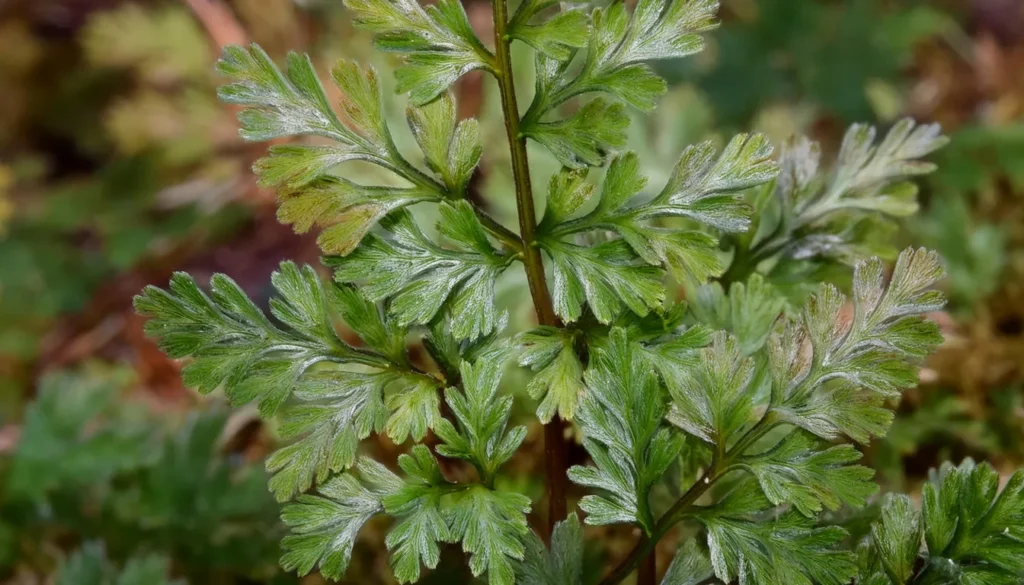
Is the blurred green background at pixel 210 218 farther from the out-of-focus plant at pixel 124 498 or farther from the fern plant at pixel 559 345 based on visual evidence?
the fern plant at pixel 559 345

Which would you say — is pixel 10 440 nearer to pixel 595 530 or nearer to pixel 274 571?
pixel 274 571

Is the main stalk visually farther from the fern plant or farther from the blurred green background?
the blurred green background

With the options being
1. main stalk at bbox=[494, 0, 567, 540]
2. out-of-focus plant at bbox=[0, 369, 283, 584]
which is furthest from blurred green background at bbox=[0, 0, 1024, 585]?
main stalk at bbox=[494, 0, 567, 540]

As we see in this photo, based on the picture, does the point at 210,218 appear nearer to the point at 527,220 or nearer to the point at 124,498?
the point at 124,498

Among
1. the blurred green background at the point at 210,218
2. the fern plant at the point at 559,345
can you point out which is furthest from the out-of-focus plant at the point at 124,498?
the fern plant at the point at 559,345

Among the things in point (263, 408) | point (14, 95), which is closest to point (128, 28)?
point (14, 95)

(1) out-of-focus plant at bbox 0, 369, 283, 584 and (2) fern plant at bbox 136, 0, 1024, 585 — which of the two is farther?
(1) out-of-focus plant at bbox 0, 369, 283, 584

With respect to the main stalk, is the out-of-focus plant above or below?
below

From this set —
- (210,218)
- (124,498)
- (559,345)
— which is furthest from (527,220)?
(210,218)
